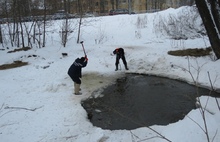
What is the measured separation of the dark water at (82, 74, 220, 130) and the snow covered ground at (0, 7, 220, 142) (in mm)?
471

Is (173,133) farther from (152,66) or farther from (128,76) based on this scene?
(152,66)

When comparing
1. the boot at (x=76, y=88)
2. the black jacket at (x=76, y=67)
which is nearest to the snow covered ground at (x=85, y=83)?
the boot at (x=76, y=88)

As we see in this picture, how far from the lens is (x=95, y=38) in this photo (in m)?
20.0

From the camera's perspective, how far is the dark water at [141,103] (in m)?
6.85

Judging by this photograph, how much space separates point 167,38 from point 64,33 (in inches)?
306

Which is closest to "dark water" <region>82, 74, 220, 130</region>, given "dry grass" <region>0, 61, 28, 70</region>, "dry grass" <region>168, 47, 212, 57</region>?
"dry grass" <region>168, 47, 212, 57</region>

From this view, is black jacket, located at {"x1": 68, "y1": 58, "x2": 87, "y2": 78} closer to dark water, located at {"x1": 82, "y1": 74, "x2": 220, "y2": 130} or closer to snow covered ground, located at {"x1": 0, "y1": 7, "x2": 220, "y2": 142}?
snow covered ground, located at {"x1": 0, "y1": 7, "x2": 220, "y2": 142}

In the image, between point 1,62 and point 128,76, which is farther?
point 1,62

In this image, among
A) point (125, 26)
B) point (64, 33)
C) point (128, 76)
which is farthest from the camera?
point (125, 26)

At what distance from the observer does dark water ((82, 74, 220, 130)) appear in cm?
685

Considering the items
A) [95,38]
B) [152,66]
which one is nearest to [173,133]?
[152,66]

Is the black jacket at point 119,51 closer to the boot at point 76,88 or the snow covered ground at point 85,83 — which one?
the snow covered ground at point 85,83

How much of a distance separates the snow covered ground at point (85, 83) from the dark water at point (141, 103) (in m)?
0.47

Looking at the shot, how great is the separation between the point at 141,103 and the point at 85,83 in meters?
3.09
